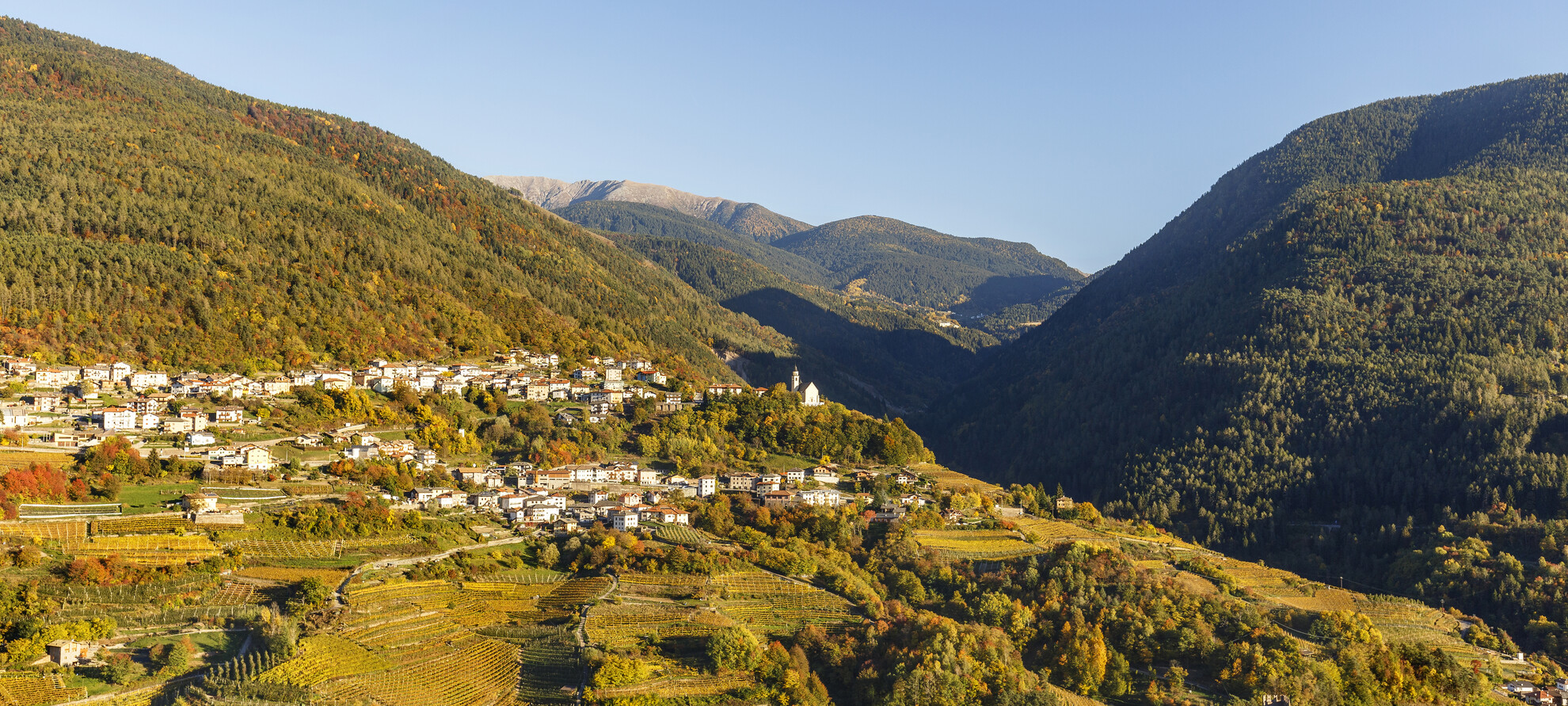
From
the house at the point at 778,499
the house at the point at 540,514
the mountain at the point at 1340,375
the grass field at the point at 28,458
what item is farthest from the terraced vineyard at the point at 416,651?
the mountain at the point at 1340,375

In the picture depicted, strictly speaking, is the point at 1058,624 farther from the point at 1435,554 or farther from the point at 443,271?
the point at 443,271

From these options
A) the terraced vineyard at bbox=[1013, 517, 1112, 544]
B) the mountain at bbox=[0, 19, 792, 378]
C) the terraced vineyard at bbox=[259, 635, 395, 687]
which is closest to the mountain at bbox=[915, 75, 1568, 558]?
the terraced vineyard at bbox=[1013, 517, 1112, 544]

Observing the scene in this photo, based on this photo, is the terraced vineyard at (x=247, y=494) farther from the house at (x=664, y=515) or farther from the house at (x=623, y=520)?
the house at (x=664, y=515)

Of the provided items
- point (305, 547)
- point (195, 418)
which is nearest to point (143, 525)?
point (305, 547)

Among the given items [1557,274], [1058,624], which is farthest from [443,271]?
[1557,274]

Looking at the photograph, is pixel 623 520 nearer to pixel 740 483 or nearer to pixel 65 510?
pixel 740 483

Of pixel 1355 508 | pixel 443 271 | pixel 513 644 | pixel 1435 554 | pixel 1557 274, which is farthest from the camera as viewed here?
pixel 443 271
